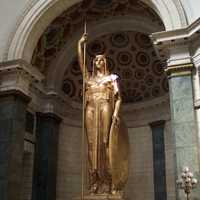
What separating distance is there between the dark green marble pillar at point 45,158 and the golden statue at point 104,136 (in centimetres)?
287

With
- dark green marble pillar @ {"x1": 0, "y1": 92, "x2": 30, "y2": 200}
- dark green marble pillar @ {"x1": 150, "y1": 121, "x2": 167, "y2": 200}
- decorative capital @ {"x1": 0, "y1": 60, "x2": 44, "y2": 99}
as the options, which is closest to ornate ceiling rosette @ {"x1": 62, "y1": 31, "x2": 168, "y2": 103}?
dark green marble pillar @ {"x1": 150, "y1": 121, "x2": 167, "y2": 200}

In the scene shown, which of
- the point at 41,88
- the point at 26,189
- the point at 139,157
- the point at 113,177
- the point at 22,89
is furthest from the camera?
the point at 139,157

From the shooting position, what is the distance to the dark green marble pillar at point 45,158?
10.7 m

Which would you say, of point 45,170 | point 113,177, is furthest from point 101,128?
point 45,170

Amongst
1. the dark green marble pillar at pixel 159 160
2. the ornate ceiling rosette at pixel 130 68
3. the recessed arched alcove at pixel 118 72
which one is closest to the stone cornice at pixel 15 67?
the recessed arched alcove at pixel 118 72

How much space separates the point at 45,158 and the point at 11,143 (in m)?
2.02

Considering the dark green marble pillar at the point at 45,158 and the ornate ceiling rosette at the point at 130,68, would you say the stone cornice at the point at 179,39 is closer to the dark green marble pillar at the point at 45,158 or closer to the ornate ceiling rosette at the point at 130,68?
the ornate ceiling rosette at the point at 130,68

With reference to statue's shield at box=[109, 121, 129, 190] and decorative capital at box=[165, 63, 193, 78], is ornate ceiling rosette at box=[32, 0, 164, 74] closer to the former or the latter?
decorative capital at box=[165, 63, 193, 78]

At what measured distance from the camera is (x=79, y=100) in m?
12.6

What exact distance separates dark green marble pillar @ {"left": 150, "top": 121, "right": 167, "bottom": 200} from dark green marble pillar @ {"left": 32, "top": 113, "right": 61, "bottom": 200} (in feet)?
9.53

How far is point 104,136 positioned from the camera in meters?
8.32

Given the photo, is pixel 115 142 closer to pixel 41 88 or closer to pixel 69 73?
pixel 41 88

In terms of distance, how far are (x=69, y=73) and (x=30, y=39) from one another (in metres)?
2.62

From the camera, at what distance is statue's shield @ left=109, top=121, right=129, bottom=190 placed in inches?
320
